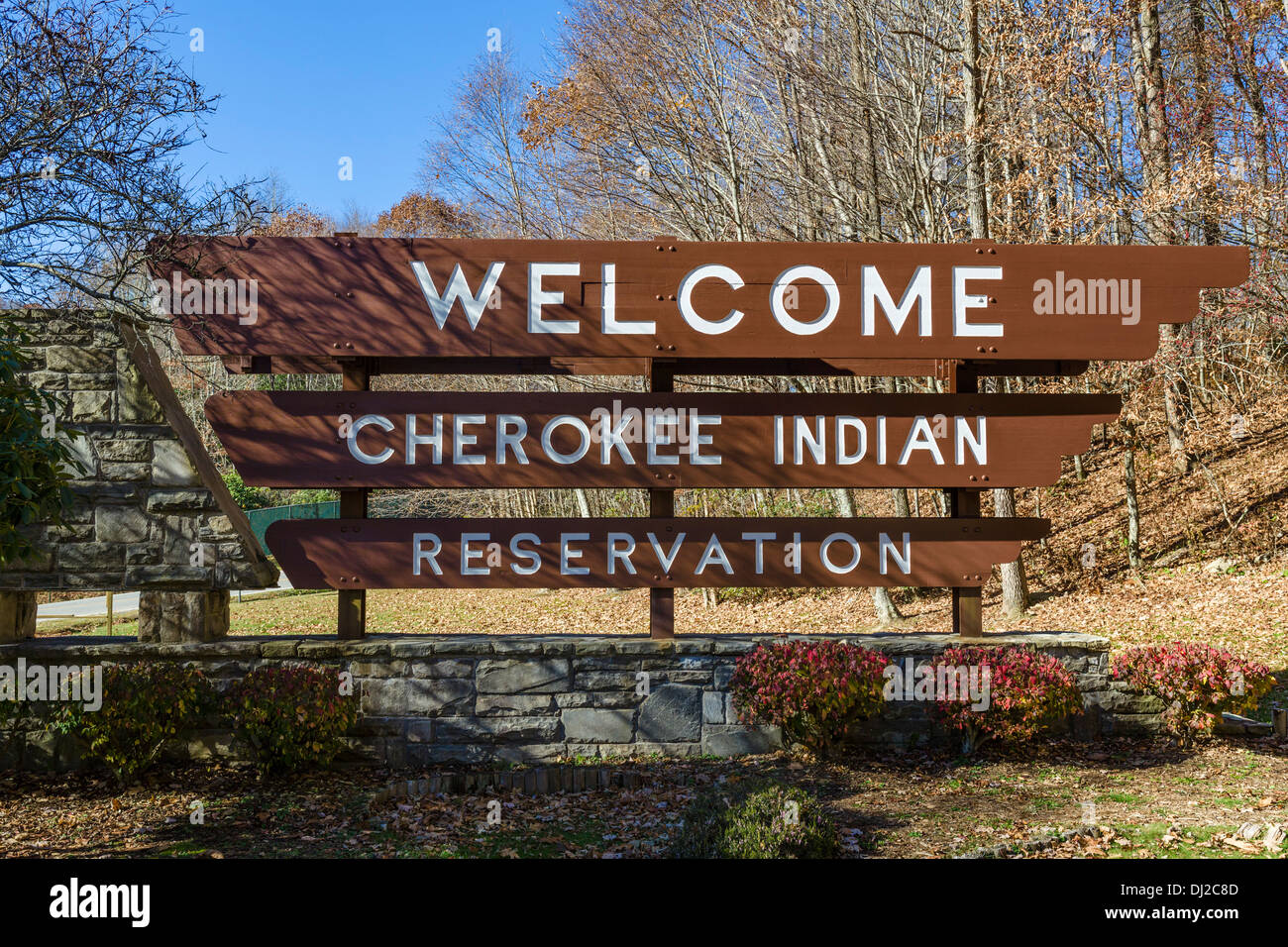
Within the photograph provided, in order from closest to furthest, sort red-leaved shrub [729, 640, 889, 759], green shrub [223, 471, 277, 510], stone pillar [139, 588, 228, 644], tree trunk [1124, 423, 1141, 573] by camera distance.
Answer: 1. red-leaved shrub [729, 640, 889, 759]
2. stone pillar [139, 588, 228, 644]
3. tree trunk [1124, 423, 1141, 573]
4. green shrub [223, 471, 277, 510]

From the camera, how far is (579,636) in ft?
22.1

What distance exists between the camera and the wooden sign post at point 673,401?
652 cm

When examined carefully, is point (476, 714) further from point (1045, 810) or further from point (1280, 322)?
point (1280, 322)

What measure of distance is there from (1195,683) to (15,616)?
27.7 feet

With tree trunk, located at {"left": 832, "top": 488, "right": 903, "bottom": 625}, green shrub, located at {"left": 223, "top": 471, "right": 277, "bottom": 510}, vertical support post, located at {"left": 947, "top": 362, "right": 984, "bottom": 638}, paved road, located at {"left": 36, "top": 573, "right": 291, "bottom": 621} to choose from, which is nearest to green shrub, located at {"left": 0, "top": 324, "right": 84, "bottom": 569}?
vertical support post, located at {"left": 947, "top": 362, "right": 984, "bottom": 638}

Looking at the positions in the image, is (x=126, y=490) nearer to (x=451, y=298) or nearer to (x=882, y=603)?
(x=451, y=298)

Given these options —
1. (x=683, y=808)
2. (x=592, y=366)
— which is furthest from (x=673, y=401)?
(x=683, y=808)

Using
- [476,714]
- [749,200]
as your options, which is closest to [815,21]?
[749,200]

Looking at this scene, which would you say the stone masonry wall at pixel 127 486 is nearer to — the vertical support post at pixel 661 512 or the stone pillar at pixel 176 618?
the stone pillar at pixel 176 618

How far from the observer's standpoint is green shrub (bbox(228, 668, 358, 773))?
5863 mm

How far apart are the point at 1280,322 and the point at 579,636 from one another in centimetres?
1044

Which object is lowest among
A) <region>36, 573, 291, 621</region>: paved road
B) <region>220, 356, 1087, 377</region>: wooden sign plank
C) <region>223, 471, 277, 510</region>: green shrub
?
<region>36, 573, 291, 621</region>: paved road

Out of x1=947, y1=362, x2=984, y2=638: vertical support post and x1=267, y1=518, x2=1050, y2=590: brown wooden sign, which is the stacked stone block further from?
x1=947, y1=362, x2=984, y2=638: vertical support post

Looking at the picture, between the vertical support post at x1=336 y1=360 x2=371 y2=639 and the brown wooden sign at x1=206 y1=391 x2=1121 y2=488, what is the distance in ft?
0.63
